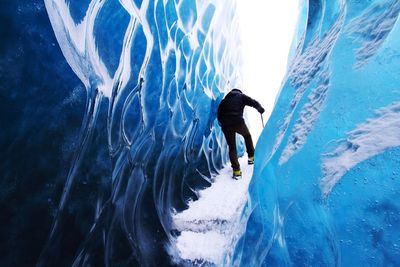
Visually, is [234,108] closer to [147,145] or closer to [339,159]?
[147,145]

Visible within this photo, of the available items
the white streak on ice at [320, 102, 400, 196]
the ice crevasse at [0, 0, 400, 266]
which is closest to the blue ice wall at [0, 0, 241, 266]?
the ice crevasse at [0, 0, 400, 266]

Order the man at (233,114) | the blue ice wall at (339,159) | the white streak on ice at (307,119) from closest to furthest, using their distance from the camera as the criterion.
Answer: the blue ice wall at (339,159)
the white streak on ice at (307,119)
the man at (233,114)

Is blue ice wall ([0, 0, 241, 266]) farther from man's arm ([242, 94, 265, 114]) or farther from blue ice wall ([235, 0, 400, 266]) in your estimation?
man's arm ([242, 94, 265, 114])

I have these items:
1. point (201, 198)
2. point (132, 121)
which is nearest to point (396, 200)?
point (132, 121)

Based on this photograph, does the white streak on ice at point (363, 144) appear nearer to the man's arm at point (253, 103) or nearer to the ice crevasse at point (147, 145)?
the ice crevasse at point (147, 145)

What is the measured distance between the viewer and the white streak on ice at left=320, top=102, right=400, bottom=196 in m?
1.01

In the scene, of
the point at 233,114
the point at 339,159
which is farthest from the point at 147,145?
the point at 233,114

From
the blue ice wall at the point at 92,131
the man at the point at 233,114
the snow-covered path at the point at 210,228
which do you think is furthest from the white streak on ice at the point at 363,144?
the man at the point at 233,114

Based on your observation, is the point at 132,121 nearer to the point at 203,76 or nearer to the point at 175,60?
the point at 175,60

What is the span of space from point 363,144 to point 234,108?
8.06ft

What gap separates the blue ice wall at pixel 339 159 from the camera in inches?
39.6

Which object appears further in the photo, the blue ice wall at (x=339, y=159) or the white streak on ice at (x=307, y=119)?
the white streak on ice at (x=307, y=119)

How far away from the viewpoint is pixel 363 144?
1.09m

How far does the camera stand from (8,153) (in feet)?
3.32
